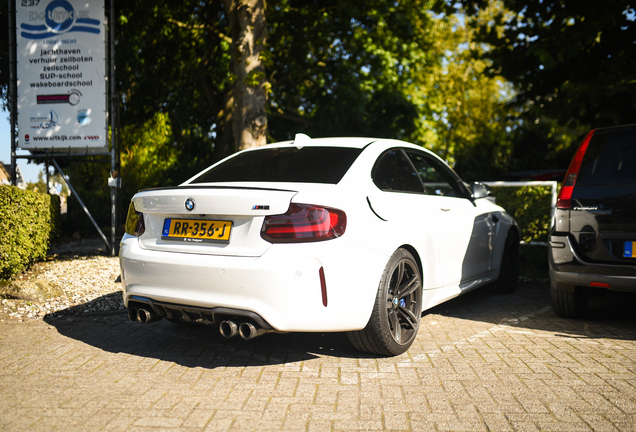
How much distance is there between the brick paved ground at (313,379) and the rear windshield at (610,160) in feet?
4.42

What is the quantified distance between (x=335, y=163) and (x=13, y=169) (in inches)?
302

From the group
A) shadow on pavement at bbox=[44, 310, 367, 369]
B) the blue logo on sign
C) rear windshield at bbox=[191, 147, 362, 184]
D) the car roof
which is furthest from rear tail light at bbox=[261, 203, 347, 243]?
the blue logo on sign

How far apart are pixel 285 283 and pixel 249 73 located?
6.65m

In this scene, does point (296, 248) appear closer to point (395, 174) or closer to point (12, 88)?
point (395, 174)

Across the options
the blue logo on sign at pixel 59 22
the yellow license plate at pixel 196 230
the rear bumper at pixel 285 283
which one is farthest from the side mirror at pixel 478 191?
the blue logo on sign at pixel 59 22

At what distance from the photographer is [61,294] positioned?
20.4 feet

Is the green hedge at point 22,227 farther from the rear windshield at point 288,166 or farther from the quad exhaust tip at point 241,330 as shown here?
the quad exhaust tip at point 241,330

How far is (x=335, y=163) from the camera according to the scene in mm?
4164

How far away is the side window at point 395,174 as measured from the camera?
423cm

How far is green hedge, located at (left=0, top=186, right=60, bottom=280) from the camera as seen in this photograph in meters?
6.20

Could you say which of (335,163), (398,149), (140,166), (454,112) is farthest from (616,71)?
(454,112)

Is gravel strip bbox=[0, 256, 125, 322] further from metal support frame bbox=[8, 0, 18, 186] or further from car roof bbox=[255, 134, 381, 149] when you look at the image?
metal support frame bbox=[8, 0, 18, 186]

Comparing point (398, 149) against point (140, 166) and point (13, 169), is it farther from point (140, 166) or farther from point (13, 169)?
point (140, 166)

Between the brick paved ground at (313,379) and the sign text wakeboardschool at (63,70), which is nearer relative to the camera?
the brick paved ground at (313,379)
